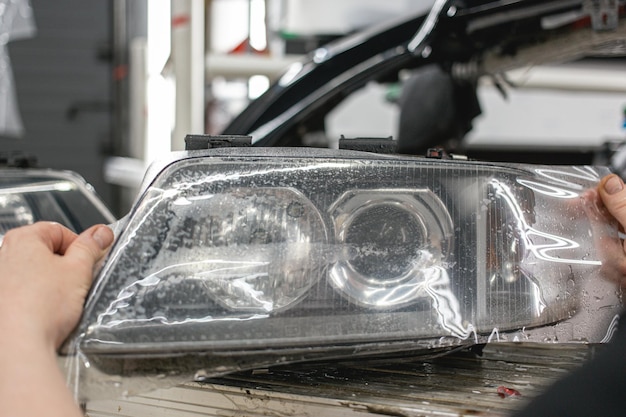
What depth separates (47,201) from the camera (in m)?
1.05

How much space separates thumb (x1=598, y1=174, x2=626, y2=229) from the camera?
70cm

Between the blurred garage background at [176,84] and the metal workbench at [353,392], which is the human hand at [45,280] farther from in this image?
the blurred garage background at [176,84]

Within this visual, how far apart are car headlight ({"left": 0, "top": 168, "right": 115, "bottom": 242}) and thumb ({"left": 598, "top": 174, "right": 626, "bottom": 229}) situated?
2.45 feet

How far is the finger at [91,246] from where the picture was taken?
613 mm

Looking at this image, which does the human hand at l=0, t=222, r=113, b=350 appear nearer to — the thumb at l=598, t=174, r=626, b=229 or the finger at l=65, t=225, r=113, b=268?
the finger at l=65, t=225, r=113, b=268

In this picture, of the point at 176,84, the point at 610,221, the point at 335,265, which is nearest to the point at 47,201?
the point at 335,265

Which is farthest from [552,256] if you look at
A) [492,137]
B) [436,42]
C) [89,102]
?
[89,102]

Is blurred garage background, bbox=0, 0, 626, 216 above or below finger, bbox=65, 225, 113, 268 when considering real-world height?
above

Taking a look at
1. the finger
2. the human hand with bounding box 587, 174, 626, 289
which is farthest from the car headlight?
the human hand with bounding box 587, 174, 626, 289

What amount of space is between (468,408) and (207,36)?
211cm

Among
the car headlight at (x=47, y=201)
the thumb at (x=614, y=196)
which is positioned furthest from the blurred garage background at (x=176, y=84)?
the thumb at (x=614, y=196)

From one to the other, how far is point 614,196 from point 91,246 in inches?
23.0

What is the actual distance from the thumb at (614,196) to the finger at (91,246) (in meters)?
0.56

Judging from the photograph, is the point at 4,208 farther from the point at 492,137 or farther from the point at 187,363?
the point at 492,137
